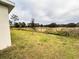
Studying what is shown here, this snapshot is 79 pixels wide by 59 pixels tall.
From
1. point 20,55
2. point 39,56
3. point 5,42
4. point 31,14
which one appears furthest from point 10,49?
point 31,14

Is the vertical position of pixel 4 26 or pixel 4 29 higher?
pixel 4 26

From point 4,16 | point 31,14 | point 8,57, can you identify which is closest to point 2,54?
point 8,57

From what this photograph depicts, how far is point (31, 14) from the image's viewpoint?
3128 centimetres

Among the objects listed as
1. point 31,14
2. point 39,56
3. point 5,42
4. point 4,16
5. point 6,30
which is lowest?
point 39,56

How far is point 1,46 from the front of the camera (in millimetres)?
7348

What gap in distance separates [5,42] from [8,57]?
1460 millimetres

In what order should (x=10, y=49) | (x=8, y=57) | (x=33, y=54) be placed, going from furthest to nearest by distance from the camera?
1. (x=10, y=49)
2. (x=33, y=54)
3. (x=8, y=57)

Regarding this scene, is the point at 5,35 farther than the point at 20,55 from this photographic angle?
Yes

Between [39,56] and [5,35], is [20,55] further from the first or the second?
[5,35]

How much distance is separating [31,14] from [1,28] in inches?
951

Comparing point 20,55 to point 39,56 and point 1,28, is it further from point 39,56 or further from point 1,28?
point 1,28

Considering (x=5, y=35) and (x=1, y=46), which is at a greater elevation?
(x=5, y=35)

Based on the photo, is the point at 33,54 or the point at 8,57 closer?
the point at 8,57

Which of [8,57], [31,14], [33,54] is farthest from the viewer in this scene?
[31,14]
